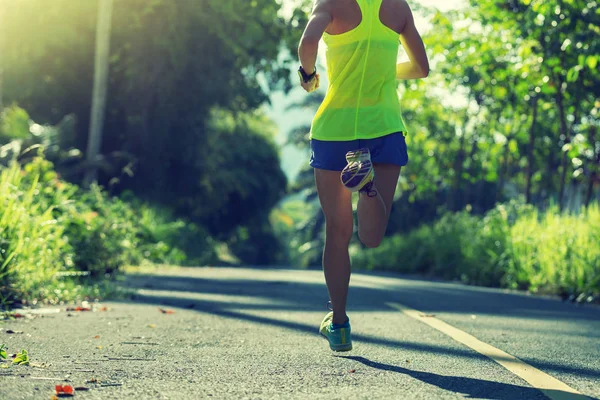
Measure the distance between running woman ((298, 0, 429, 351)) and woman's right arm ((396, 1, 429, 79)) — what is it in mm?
45

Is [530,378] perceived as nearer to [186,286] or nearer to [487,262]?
[186,286]

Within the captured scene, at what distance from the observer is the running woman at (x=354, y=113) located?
4.82m

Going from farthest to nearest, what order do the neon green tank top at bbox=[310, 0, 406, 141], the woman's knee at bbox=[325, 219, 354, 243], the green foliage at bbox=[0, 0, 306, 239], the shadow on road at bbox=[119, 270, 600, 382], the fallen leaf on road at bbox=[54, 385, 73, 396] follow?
the green foliage at bbox=[0, 0, 306, 239] < the shadow on road at bbox=[119, 270, 600, 382] < the woman's knee at bbox=[325, 219, 354, 243] < the neon green tank top at bbox=[310, 0, 406, 141] < the fallen leaf on road at bbox=[54, 385, 73, 396]

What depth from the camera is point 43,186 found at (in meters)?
11.5

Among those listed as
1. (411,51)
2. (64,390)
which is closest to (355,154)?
(411,51)

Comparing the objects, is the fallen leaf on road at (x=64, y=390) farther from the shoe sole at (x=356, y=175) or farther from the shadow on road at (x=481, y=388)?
the shoe sole at (x=356, y=175)

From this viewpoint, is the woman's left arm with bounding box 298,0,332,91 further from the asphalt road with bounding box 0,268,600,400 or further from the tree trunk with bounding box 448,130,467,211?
the tree trunk with bounding box 448,130,467,211

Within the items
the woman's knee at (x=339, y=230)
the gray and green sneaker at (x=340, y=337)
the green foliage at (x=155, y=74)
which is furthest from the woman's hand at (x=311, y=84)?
the green foliage at (x=155, y=74)

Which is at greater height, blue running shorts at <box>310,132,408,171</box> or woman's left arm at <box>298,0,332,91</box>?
woman's left arm at <box>298,0,332,91</box>

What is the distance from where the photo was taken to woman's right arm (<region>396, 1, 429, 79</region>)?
5.04 metres

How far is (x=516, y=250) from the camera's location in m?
13.9

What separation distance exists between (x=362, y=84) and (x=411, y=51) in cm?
40

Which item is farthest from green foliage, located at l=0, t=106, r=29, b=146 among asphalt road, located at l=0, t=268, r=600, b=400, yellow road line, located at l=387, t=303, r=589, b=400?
yellow road line, located at l=387, t=303, r=589, b=400

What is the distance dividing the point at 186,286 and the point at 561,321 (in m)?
4.70
